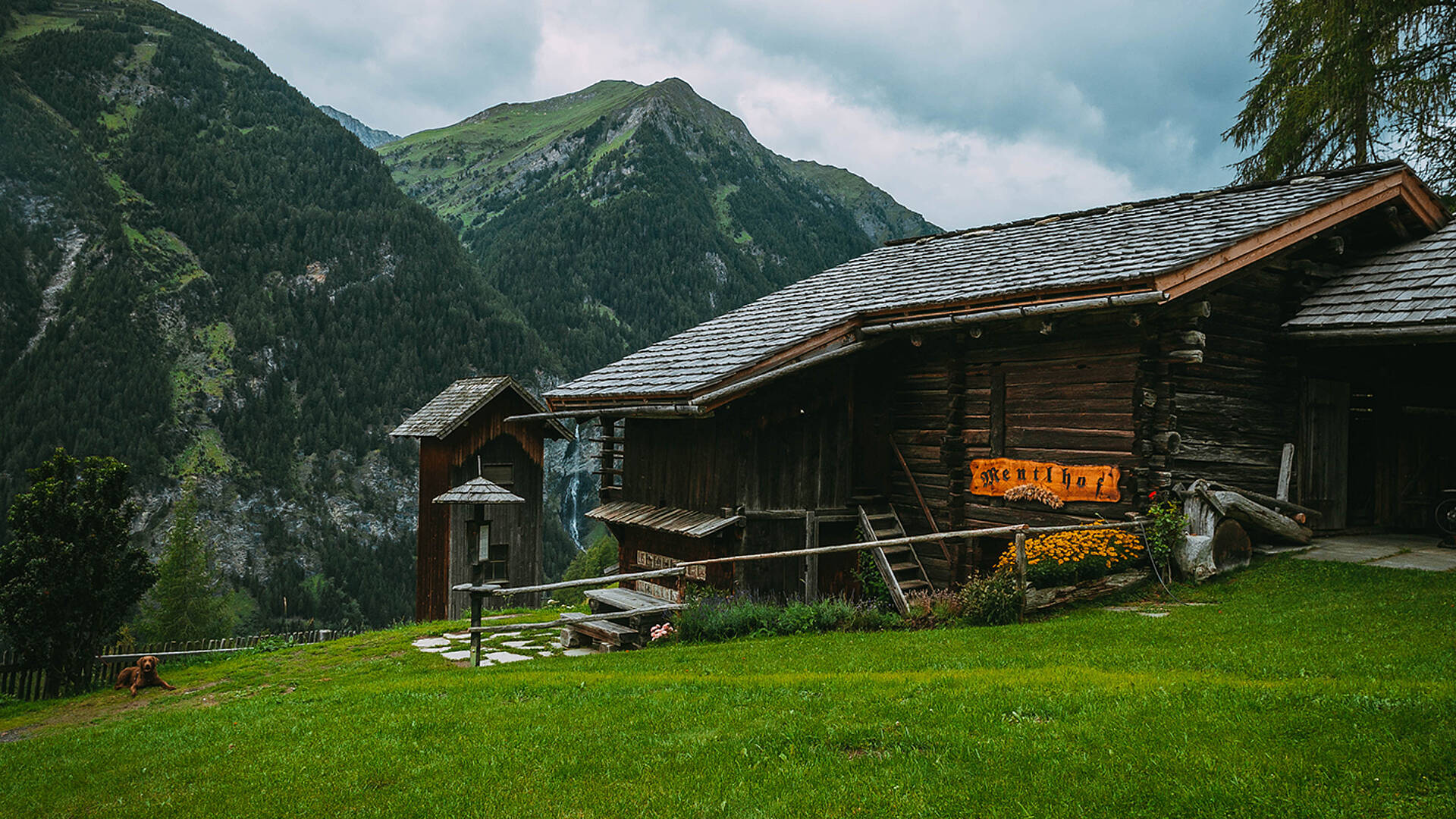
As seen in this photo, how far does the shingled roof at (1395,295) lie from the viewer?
10.5 metres

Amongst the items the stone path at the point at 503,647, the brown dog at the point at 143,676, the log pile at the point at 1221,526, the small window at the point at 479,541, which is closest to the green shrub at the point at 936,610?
the log pile at the point at 1221,526

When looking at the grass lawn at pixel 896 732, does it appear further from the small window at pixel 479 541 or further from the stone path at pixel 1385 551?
the small window at pixel 479 541

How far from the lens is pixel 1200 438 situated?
1091cm

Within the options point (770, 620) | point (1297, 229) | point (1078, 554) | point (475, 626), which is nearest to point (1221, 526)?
point (1078, 554)

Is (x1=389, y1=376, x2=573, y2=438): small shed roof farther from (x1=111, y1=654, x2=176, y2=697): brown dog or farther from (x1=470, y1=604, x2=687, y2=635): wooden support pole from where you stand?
(x1=470, y1=604, x2=687, y2=635): wooden support pole

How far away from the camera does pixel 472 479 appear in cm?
2258

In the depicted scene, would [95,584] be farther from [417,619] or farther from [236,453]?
[236,453]

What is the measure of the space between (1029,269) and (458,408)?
16726mm

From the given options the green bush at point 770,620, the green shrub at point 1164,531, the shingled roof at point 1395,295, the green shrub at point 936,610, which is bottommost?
the green bush at point 770,620

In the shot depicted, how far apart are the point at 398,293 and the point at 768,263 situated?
232 feet

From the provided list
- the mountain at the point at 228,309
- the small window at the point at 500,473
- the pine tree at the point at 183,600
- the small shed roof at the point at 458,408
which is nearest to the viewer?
the small shed roof at the point at 458,408

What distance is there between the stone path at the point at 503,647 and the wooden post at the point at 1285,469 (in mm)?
9847

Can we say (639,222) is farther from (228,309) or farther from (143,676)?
(143,676)

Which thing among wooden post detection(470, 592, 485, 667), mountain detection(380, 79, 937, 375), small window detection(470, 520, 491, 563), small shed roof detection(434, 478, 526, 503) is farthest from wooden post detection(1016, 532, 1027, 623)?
mountain detection(380, 79, 937, 375)
